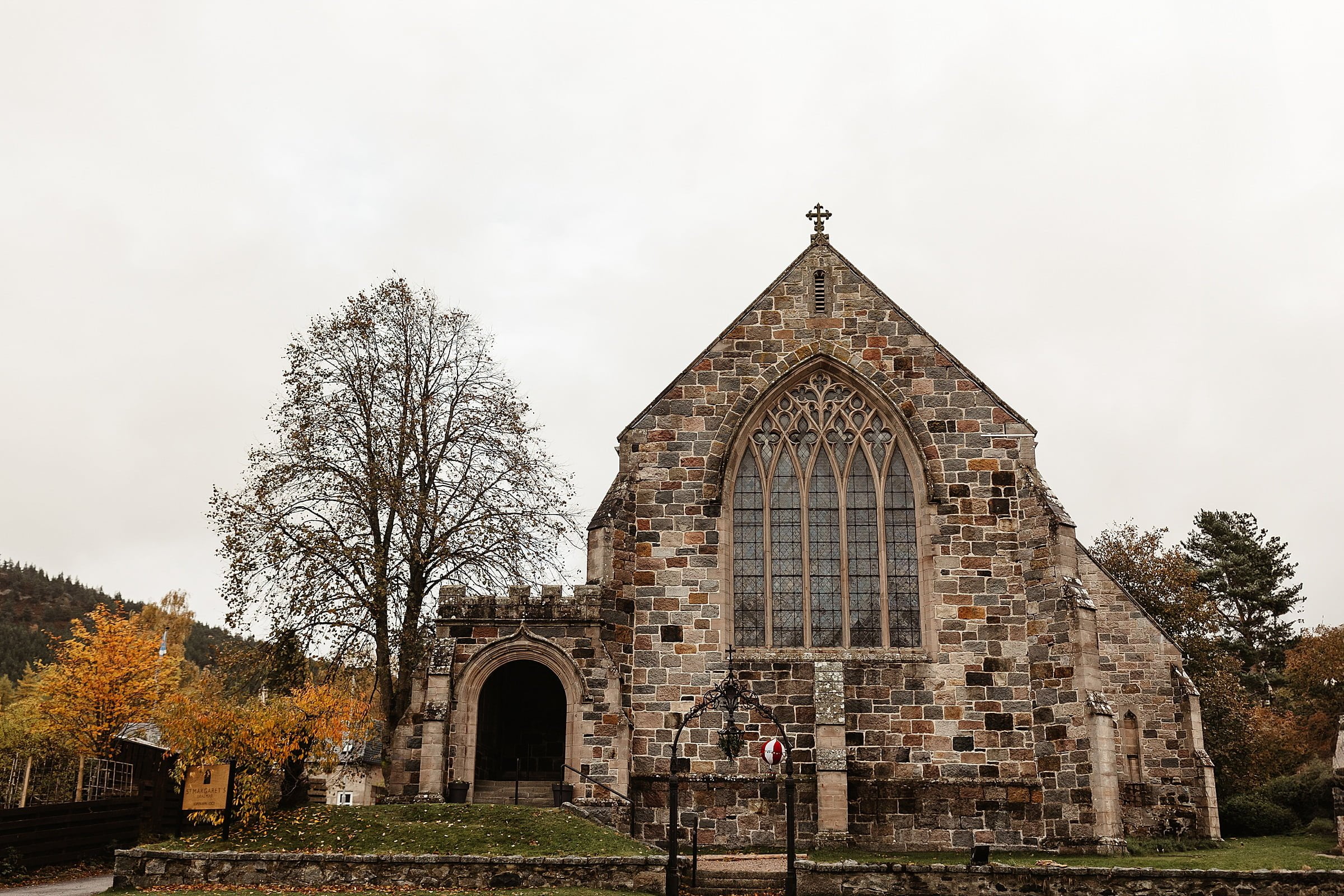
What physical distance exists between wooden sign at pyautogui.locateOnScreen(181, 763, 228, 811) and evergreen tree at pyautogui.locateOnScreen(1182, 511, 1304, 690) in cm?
4987

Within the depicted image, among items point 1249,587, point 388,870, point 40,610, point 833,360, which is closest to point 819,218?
point 833,360

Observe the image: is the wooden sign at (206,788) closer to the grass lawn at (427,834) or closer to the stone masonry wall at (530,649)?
the grass lawn at (427,834)

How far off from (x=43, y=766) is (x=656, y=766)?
17098mm

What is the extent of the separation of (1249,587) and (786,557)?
42.1 m

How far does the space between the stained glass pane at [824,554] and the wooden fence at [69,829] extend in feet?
47.2

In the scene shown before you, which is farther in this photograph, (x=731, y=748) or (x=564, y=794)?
(x=564, y=794)

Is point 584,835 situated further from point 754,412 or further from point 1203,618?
point 1203,618

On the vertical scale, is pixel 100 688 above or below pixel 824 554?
below

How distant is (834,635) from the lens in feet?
74.7

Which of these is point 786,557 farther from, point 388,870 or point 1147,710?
point 388,870

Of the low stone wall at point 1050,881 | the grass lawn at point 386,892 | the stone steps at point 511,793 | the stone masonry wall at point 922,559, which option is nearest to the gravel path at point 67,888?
the grass lawn at point 386,892

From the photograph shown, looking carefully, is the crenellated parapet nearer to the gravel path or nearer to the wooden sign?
the wooden sign

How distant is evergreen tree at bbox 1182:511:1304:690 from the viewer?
54312 mm

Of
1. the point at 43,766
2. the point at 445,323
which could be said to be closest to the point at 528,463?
the point at 445,323
